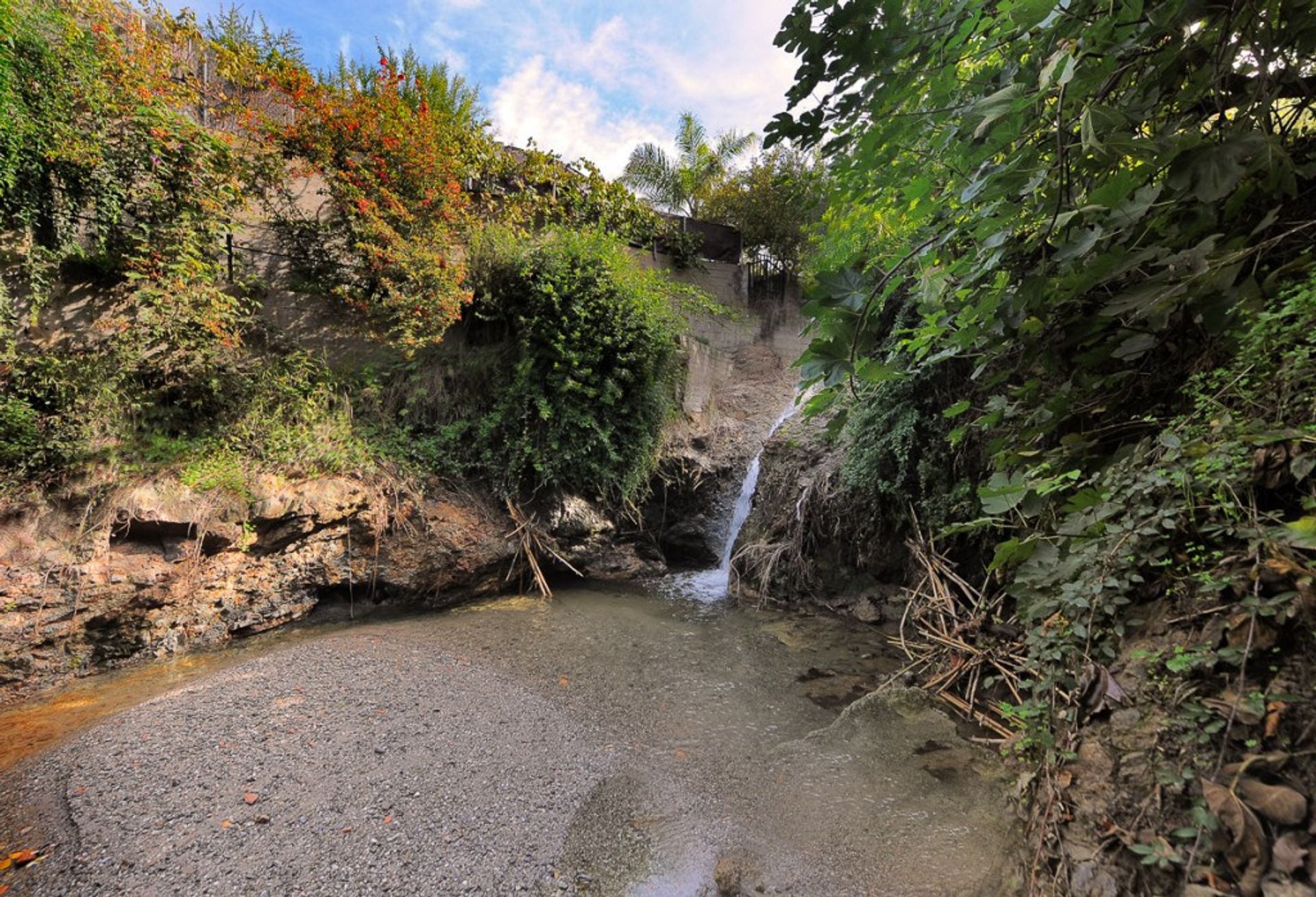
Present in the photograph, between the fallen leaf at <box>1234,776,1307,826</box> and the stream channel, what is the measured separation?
1.43 m

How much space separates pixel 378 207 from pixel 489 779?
644 centimetres

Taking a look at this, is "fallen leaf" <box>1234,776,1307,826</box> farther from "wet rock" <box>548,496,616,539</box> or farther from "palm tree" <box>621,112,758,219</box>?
"palm tree" <box>621,112,758,219</box>

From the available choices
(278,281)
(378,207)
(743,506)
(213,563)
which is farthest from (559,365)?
(213,563)

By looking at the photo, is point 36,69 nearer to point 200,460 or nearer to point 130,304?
point 130,304

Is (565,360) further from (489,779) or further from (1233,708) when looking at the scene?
(1233,708)

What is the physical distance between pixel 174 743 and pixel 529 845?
8.30 ft

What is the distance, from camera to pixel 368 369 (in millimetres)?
6676

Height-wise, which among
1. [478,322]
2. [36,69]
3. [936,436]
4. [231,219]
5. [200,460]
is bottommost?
[200,460]

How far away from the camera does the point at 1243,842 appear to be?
1.08m

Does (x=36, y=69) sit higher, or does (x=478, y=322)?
(x=36, y=69)

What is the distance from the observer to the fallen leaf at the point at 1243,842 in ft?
3.45

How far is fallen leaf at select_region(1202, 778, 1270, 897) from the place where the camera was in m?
1.05

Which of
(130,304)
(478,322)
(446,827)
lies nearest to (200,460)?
(130,304)

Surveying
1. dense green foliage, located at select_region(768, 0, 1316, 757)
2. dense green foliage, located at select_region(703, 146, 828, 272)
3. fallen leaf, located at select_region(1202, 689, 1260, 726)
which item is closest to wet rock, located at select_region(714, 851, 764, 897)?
dense green foliage, located at select_region(768, 0, 1316, 757)
